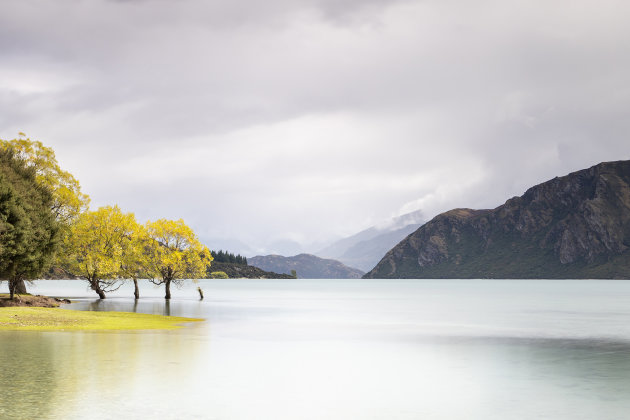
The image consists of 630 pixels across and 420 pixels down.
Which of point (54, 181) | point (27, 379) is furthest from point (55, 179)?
point (27, 379)

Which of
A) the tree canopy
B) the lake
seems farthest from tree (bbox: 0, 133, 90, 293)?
the lake

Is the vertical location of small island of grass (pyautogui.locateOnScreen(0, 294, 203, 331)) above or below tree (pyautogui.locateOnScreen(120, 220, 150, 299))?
below

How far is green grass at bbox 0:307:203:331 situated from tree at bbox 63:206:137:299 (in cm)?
2598

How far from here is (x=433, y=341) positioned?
52250 mm

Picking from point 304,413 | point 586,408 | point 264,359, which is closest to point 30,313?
point 264,359

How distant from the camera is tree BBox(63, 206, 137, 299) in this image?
3748 inches

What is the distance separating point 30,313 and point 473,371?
5121 centimetres

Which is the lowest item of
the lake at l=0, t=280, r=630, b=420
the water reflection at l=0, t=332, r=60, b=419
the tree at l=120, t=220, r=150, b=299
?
the lake at l=0, t=280, r=630, b=420

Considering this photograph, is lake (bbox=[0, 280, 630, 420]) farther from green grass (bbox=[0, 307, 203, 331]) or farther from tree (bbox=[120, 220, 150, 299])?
tree (bbox=[120, 220, 150, 299])

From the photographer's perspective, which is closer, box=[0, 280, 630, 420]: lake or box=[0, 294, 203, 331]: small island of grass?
box=[0, 280, 630, 420]: lake

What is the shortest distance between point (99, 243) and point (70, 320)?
135 ft

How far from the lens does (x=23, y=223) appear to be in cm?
6606

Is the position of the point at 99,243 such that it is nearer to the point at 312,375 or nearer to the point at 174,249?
the point at 174,249

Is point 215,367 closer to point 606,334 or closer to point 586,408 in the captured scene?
point 586,408
